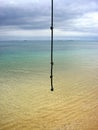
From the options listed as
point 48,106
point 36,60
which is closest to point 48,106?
point 48,106

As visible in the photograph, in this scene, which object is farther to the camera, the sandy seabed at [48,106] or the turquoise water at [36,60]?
the turquoise water at [36,60]

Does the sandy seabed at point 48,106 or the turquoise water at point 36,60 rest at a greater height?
the sandy seabed at point 48,106

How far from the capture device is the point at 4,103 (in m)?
8.85

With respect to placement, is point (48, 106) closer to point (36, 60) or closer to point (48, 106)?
point (48, 106)

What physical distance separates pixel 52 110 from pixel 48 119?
Answer: 2.65 ft

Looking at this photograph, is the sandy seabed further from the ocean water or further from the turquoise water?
the turquoise water

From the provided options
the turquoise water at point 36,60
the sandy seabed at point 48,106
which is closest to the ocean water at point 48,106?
the sandy seabed at point 48,106

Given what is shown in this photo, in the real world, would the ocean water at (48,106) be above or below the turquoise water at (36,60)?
above

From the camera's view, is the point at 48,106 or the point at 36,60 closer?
the point at 48,106

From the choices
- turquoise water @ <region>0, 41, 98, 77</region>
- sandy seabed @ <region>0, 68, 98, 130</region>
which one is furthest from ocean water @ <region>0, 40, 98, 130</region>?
turquoise water @ <region>0, 41, 98, 77</region>

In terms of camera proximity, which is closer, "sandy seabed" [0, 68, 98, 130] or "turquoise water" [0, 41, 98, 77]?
"sandy seabed" [0, 68, 98, 130]

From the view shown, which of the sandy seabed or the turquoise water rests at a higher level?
the sandy seabed

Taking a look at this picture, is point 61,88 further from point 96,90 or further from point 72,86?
point 96,90

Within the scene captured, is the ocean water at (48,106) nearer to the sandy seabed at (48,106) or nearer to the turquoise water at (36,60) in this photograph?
the sandy seabed at (48,106)
